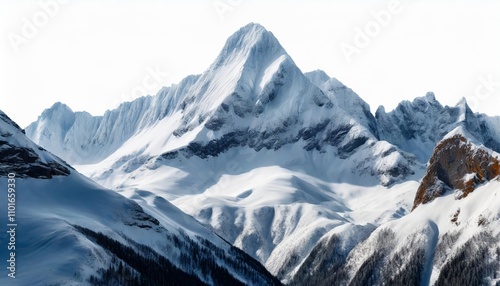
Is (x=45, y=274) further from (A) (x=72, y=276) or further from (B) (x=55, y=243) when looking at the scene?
(B) (x=55, y=243)

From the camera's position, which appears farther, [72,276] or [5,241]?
[5,241]

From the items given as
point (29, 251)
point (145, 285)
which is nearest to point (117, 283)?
point (145, 285)

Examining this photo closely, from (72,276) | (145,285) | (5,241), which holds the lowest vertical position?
(145,285)

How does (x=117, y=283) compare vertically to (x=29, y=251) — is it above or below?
below

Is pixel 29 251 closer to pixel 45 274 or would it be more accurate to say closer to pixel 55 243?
pixel 55 243

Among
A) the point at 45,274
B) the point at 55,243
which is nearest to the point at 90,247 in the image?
the point at 55,243

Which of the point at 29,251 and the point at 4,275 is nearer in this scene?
the point at 4,275

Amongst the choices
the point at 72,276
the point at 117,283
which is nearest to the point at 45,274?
the point at 72,276

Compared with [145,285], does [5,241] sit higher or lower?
higher
